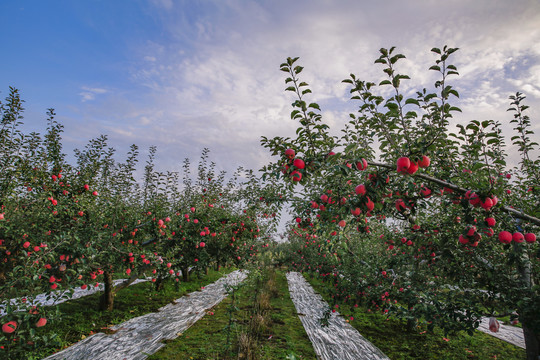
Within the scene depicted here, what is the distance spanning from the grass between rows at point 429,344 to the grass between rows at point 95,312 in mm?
3669

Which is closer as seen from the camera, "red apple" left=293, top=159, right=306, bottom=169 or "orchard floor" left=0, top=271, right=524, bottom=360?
"red apple" left=293, top=159, right=306, bottom=169

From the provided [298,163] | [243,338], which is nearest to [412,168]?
[298,163]

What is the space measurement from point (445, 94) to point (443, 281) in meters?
3.59

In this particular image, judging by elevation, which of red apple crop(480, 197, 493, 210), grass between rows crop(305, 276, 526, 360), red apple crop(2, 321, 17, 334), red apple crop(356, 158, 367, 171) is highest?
red apple crop(356, 158, 367, 171)

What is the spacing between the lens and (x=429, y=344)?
16.1 ft

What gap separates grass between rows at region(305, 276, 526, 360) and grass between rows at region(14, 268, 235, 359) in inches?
144

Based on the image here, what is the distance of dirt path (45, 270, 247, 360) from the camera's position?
3.68m

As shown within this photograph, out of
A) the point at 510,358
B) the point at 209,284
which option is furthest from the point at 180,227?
the point at 510,358

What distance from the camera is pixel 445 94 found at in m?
2.04

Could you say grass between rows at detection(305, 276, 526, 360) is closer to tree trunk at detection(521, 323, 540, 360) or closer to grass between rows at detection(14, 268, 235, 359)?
tree trunk at detection(521, 323, 540, 360)

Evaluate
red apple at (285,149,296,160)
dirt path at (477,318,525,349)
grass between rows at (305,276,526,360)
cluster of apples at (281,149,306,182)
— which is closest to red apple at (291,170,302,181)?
cluster of apples at (281,149,306,182)

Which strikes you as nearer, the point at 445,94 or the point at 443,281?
the point at 445,94

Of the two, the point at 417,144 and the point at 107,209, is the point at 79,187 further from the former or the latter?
the point at 417,144

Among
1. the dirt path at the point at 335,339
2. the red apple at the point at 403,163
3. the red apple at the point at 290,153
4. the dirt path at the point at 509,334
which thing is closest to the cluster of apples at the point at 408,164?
the red apple at the point at 403,163
